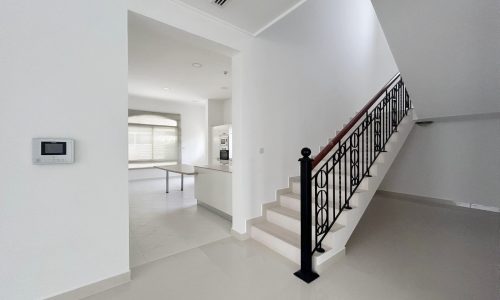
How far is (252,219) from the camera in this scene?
→ 2873 millimetres

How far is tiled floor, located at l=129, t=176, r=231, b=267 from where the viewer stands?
2529 millimetres

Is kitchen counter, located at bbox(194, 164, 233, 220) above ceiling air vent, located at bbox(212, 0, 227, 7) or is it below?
below

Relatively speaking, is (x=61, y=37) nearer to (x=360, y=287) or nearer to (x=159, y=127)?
(x=360, y=287)

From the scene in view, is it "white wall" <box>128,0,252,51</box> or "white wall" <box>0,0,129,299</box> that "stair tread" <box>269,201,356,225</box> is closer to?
"white wall" <box>0,0,129,299</box>

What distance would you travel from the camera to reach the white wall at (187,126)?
7.48 metres

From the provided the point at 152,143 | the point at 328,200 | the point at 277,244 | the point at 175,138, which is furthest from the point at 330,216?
the point at 152,143

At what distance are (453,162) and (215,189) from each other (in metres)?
4.89

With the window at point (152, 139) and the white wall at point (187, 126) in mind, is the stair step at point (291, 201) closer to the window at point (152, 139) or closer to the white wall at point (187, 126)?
the white wall at point (187, 126)

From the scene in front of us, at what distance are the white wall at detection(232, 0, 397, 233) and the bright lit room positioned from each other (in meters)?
0.60

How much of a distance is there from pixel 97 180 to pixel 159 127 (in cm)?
672

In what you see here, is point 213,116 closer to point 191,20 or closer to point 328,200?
point 191,20

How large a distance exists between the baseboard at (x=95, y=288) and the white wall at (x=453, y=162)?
18.7 ft

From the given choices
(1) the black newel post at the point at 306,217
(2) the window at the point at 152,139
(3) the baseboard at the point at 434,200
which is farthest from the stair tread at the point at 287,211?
(2) the window at the point at 152,139

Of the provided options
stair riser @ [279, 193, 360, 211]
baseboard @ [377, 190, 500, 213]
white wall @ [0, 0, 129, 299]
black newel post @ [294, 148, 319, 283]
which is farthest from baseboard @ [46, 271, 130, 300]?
baseboard @ [377, 190, 500, 213]
